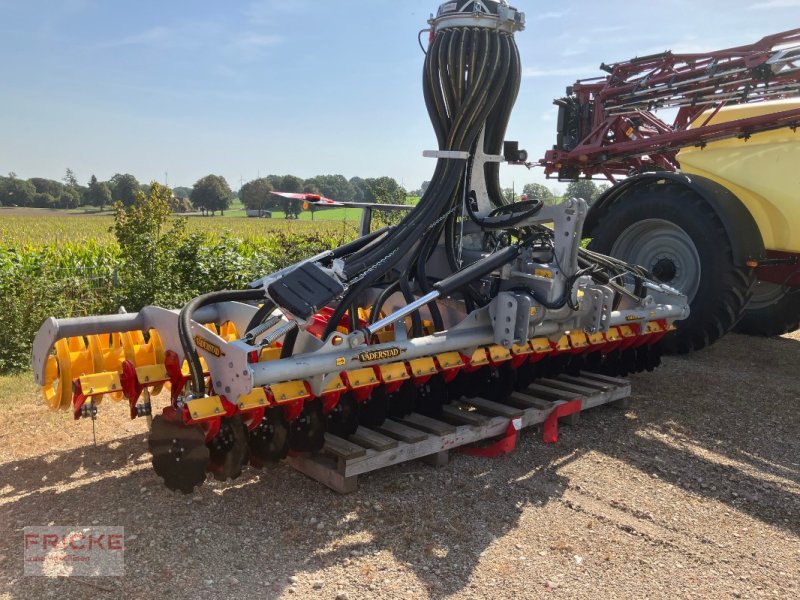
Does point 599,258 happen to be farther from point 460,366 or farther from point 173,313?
point 173,313

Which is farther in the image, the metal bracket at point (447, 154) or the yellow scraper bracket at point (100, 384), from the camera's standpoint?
the metal bracket at point (447, 154)

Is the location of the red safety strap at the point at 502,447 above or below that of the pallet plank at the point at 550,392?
below

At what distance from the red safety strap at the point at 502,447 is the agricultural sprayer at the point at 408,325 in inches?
12.1

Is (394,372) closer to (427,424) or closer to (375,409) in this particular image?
(375,409)

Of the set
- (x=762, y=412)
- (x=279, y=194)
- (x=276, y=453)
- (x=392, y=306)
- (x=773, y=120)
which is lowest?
(x=762, y=412)

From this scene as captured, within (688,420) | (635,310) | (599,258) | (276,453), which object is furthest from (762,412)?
(276,453)

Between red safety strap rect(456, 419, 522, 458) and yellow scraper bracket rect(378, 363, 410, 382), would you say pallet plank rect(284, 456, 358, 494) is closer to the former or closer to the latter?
yellow scraper bracket rect(378, 363, 410, 382)

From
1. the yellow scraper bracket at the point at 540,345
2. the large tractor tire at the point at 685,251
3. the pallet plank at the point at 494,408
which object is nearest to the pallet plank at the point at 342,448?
the pallet plank at the point at 494,408

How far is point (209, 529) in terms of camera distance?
118 inches

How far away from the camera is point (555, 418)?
13.7ft

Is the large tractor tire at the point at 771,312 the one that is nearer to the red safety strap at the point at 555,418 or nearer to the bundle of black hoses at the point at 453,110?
the red safety strap at the point at 555,418

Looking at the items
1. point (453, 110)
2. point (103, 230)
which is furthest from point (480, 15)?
point (103, 230)

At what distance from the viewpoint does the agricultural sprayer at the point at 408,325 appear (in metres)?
2.95

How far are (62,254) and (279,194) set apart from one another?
479 centimetres
